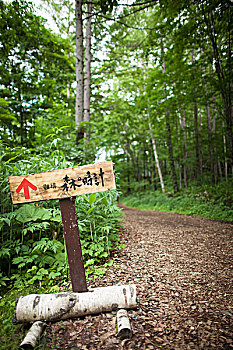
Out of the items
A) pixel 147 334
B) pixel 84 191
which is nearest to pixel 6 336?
pixel 147 334

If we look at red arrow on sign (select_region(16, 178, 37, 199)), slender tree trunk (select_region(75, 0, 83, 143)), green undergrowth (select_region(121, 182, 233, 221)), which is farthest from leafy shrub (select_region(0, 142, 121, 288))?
green undergrowth (select_region(121, 182, 233, 221))

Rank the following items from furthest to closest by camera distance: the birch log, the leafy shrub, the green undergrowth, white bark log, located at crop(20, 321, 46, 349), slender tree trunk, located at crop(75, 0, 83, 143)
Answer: the green undergrowth, slender tree trunk, located at crop(75, 0, 83, 143), the leafy shrub, the birch log, white bark log, located at crop(20, 321, 46, 349)

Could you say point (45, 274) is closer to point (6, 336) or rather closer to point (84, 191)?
point (6, 336)

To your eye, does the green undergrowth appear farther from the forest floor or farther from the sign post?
the sign post

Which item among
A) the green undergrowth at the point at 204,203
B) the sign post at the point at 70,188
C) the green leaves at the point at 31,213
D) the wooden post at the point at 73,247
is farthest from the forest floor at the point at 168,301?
the green undergrowth at the point at 204,203

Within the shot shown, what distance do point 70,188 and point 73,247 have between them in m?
0.69

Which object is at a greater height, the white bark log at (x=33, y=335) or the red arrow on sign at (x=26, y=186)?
the red arrow on sign at (x=26, y=186)

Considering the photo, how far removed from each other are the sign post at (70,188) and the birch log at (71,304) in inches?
5.9

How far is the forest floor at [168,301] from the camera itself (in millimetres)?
1599

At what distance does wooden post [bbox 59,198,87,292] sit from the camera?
6.70 ft

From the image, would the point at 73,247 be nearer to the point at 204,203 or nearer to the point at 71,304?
the point at 71,304

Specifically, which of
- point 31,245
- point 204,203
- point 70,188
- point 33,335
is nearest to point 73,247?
point 70,188

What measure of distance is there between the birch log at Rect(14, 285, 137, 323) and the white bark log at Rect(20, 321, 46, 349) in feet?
0.30

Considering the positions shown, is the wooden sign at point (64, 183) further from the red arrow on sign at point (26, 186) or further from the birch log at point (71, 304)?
the birch log at point (71, 304)
